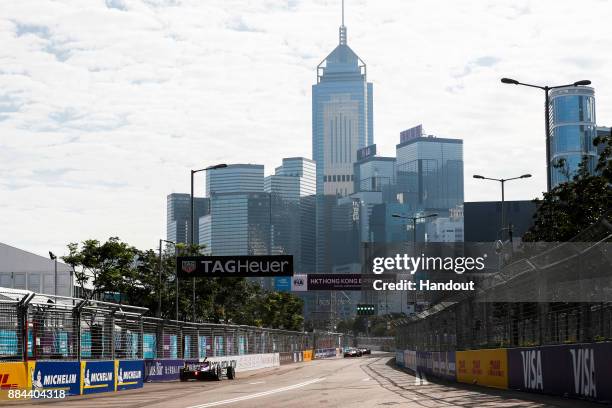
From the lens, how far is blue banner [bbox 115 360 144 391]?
1275 inches

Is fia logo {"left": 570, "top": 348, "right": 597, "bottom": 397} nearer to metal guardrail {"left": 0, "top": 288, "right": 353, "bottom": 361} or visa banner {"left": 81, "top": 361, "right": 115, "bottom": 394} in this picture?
metal guardrail {"left": 0, "top": 288, "right": 353, "bottom": 361}

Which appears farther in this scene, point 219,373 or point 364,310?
point 364,310

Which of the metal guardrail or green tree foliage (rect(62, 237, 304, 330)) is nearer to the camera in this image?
the metal guardrail

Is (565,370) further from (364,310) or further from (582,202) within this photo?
(364,310)

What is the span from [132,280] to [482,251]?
34.7 metres

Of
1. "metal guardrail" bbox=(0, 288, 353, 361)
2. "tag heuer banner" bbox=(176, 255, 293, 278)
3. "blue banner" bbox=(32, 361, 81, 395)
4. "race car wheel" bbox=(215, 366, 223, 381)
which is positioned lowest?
"race car wheel" bbox=(215, 366, 223, 381)

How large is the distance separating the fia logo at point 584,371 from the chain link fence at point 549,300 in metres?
0.30

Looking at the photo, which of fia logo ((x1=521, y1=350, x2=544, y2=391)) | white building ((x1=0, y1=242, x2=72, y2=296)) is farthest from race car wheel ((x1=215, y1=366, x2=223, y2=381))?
white building ((x1=0, y1=242, x2=72, y2=296))

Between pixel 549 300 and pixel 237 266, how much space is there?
35.3 m

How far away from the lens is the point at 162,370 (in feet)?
133

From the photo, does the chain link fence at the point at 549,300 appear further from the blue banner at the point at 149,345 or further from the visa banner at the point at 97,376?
the blue banner at the point at 149,345

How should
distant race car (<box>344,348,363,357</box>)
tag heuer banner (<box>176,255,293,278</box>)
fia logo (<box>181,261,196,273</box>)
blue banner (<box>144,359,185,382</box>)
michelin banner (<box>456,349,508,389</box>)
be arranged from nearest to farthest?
michelin banner (<box>456,349,508,389</box>)
blue banner (<box>144,359,185,382</box>)
tag heuer banner (<box>176,255,293,278</box>)
fia logo (<box>181,261,196,273</box>)
distant race car (<box>344,348,363,357</box>)

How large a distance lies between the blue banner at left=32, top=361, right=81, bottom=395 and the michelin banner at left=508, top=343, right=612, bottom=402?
12.6m

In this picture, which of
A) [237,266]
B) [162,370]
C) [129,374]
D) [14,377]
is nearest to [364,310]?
[237,266]
